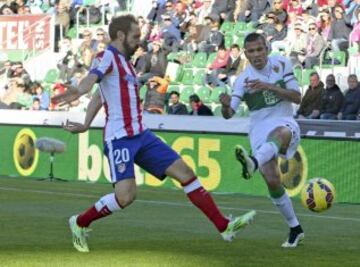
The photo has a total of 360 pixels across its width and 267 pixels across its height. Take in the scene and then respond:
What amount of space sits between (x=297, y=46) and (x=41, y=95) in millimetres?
8039

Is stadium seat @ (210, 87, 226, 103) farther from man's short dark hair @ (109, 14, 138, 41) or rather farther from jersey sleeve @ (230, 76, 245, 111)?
man's short dark hair @ (109, 14, 138, 41)

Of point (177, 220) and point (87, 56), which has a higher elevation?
point (177, 220)

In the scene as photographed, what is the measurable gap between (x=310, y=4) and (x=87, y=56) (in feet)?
23.8

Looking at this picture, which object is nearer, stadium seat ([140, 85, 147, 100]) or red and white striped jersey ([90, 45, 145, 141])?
red and white striped jersey ([90, 45, 145, 141])

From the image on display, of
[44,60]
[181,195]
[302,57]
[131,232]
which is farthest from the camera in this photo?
[44,60]

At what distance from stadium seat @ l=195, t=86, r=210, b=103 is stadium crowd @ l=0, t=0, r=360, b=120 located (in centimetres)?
2

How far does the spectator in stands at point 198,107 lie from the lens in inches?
1018

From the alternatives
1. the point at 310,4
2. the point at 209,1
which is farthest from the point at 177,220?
the point at 209,1

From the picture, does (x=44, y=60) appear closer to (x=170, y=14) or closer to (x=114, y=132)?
(x=170, y=14)

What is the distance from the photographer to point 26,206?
17.6m

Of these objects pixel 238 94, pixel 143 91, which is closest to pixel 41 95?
pixel 143 91

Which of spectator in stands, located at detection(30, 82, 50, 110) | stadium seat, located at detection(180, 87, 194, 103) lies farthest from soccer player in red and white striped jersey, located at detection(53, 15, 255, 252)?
spectator in stands, located at detection(30, 82, 50, 110)

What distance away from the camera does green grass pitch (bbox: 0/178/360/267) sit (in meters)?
10.8

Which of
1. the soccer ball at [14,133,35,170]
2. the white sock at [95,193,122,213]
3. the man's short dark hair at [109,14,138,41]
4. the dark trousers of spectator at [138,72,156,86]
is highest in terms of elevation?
the man's short dark hair at [109,14,138,41]
